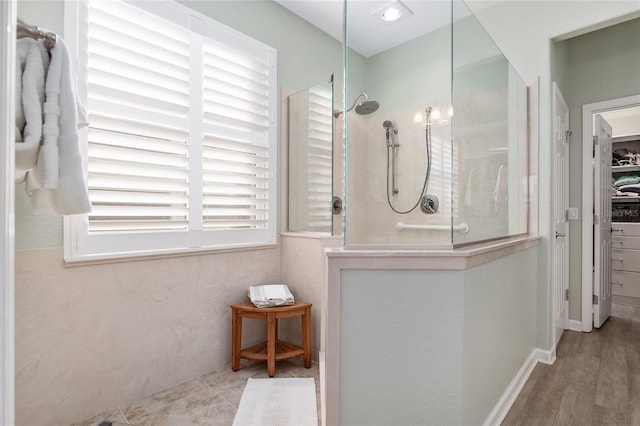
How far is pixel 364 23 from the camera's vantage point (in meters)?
1.59

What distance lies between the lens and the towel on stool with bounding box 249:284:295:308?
2240 mm

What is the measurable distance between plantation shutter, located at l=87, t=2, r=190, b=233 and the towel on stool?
61cm

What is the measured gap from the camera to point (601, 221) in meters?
3.21

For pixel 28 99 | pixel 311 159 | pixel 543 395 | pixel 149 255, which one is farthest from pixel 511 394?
pixel 28 99

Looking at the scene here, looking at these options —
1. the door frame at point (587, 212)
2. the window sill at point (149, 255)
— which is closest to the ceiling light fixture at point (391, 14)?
the window sill at point (149, 255)

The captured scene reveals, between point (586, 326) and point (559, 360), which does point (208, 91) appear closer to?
point (559, 360)

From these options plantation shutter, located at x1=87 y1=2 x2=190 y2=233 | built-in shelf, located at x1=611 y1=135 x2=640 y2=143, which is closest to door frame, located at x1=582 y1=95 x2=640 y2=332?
built-in shelf, located at x1=611 y1=135 x2=640 y2=143

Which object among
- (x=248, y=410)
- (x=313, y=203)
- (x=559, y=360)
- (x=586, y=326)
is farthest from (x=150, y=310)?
(x=586, y=326)

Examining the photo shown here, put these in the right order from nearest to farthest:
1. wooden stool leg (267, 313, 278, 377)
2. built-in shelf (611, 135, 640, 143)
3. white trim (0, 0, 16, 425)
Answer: white trim (0, 0, 16, 425) → wooden stool leg (267, 313, 278, 377) → built-in shelf (611, 135, 640, 143)

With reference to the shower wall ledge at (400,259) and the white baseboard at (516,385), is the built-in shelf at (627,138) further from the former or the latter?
the shower wall ledge at (400,259)

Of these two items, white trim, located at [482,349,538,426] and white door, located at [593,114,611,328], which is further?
white door, located at [593,114,611,328]

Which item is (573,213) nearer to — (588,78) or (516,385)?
(588,78)

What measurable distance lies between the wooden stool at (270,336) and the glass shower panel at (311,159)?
1.89 ft

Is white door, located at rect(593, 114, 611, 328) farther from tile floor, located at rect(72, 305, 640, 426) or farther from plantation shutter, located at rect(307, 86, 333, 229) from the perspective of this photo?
plantation shutter, located at rect(307, 86, 333, 229)
